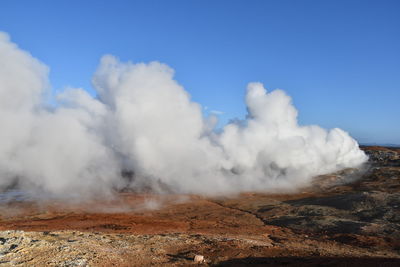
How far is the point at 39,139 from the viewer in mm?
27969

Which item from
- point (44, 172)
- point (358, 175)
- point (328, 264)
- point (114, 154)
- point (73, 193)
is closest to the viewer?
point (328, 264)

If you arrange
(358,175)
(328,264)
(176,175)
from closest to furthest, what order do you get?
(328,264) → (176,175) → (358,175)

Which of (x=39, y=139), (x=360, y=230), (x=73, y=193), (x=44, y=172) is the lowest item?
(x=360, y=230)

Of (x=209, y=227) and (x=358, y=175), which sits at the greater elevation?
(x=358, y=175)

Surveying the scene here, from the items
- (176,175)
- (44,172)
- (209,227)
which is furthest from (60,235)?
(176,175)

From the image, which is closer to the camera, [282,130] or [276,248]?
[276,248]

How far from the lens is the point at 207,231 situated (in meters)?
15.1

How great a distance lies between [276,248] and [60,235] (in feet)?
25.9

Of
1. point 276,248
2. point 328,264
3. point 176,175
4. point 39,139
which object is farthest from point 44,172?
point 328,264

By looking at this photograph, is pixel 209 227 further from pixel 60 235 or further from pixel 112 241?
pixel 60 235

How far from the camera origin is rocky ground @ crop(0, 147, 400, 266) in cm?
999

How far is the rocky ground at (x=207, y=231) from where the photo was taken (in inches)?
393

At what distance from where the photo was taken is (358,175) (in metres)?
35.4

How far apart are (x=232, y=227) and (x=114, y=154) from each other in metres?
18.9
